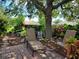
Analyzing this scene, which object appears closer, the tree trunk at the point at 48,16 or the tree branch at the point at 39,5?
the tree trunk at the point at 48,16

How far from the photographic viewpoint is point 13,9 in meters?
17.2

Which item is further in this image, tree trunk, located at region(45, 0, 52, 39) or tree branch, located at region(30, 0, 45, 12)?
tree branch, located at region(30, 0, 45, 12)

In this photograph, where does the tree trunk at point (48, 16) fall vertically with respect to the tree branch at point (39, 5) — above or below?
below

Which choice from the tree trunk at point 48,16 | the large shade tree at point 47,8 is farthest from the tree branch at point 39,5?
the tree trunk at point 48,16

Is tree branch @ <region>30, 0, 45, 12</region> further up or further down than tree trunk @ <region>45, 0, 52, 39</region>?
further up

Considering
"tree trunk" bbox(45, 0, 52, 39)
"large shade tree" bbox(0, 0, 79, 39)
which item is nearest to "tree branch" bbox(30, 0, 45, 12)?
"large shade tree" bbox(0, 0, 79, 39)

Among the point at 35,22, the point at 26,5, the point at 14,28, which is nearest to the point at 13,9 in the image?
the point at 26,5

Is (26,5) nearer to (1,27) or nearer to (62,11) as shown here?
(62,11)

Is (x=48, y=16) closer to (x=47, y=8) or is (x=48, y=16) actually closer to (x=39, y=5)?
(x=47, y=8)

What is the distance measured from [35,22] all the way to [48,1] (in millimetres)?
10273

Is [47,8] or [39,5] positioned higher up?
[39,5]

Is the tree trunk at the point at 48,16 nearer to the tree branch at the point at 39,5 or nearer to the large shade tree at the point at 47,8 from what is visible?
the large shade tree at the point at 47,8

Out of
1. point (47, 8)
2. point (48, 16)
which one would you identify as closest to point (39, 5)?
point (47, 8)

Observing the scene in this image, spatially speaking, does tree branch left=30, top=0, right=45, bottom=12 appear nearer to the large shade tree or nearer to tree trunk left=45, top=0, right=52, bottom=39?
the large shade tree
